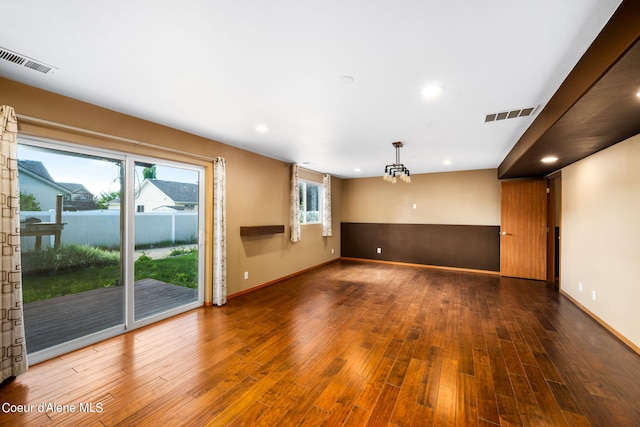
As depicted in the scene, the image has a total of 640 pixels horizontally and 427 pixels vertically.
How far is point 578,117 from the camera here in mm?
2223

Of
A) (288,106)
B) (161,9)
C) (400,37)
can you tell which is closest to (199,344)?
(288,106)

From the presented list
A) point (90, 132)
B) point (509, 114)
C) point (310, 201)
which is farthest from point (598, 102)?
point (310, 201)

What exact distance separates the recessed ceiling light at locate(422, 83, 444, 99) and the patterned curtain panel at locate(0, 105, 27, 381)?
3542mm

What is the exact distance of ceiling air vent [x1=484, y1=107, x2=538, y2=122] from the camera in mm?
2752

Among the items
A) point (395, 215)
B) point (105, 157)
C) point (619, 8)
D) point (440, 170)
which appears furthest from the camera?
point (395, 215)

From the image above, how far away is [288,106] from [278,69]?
2.28ft

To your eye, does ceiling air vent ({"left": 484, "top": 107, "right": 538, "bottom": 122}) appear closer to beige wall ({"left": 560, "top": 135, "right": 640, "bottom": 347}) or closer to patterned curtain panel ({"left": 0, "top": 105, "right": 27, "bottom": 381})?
beige wall ({"left": 560, "top": 135, "right": 640, "bottom": 347})

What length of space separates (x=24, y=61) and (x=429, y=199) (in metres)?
7.13

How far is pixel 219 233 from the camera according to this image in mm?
3914

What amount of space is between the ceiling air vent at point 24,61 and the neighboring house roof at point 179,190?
151cm

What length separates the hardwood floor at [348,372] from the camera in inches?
70.9

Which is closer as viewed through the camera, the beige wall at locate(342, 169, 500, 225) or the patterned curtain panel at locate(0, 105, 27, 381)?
the patterned curtain panel at locate(0, 105, 27, 381)

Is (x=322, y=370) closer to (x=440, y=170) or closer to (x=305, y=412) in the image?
(x=305, y=412)

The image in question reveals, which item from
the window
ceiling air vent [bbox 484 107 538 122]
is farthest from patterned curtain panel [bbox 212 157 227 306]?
ceiling air vent [bbox 484 107 538 122]
